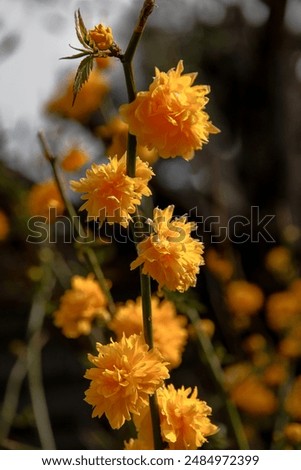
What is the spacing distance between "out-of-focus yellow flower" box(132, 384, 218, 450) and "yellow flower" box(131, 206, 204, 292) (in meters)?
0.14

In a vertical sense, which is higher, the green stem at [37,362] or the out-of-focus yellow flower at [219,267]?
the out-of-focus yellow flower at [219,267]

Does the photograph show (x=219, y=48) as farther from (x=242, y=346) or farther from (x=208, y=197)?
(x=242, y=346)

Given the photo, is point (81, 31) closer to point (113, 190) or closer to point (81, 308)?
point (113, 190)

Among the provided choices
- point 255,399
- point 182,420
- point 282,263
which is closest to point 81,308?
point 182,420

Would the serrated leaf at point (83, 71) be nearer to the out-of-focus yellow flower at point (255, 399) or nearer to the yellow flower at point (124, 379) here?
the yellow flower at point (124, 379)

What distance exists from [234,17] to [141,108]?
8.14 feet

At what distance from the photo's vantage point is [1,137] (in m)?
2.14

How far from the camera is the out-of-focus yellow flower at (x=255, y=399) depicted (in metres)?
1.76

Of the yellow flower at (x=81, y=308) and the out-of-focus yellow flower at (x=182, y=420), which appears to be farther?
the yellow flower at (x=81, y=308)

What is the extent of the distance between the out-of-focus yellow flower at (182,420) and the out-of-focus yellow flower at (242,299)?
1.20 metres

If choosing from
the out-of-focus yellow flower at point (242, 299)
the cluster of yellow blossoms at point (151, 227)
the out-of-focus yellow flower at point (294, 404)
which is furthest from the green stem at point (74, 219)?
the out-of-focus yellow flower at point (242, 299)

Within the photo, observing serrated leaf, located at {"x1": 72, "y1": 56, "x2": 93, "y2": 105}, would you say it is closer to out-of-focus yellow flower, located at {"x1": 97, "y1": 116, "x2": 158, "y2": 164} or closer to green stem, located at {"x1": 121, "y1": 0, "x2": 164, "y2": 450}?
green stem, located at {"x1": 121, "y1": 0, "x2": 164, "y2": 450}

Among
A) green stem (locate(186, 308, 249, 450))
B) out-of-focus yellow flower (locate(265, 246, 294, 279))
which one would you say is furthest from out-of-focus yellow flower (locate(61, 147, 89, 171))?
out-of-focus yellow flower (locate(265, 246, 294, 279))
